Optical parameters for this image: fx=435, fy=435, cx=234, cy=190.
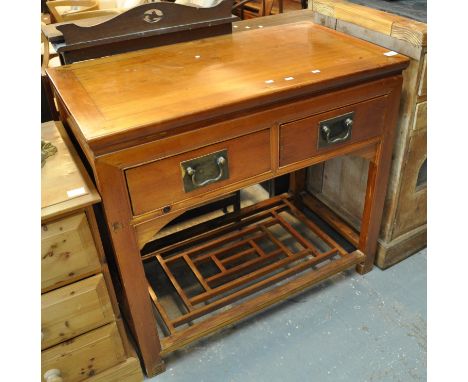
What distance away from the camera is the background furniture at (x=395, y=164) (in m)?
1.35

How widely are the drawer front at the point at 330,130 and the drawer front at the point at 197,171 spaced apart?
0.23 feet

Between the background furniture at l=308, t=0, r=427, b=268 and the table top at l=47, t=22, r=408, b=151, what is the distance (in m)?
0.07

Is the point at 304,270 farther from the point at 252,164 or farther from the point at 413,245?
the point at 252,164

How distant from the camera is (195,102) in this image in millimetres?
1059

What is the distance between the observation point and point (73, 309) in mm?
1128

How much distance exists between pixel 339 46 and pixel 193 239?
0.96 meters

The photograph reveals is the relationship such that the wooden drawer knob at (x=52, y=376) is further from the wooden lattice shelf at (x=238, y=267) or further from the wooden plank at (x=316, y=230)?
the wooden plank at (x=316, y=230)

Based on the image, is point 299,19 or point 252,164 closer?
point 252,164

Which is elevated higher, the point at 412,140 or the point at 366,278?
the point at 412,140

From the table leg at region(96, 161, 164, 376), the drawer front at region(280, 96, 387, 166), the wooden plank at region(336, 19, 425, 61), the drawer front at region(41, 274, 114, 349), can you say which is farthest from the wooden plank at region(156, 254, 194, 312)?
the wooden plank at region(336, 19, 425, 61)

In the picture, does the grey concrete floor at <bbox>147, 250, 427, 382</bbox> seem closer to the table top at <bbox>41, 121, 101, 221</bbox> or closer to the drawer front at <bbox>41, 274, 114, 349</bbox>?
the drawer front at <bbox>41, 274, 114, 349</bbox>

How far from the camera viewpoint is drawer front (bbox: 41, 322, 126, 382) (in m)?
1.18

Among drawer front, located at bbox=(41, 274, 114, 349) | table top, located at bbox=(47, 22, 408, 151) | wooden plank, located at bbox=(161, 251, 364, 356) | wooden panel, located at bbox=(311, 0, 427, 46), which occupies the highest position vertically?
wooden panel, located at bbox=(311, 0, 427, 46)

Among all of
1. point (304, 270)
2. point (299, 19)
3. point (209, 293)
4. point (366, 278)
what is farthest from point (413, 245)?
point (299, 19)
